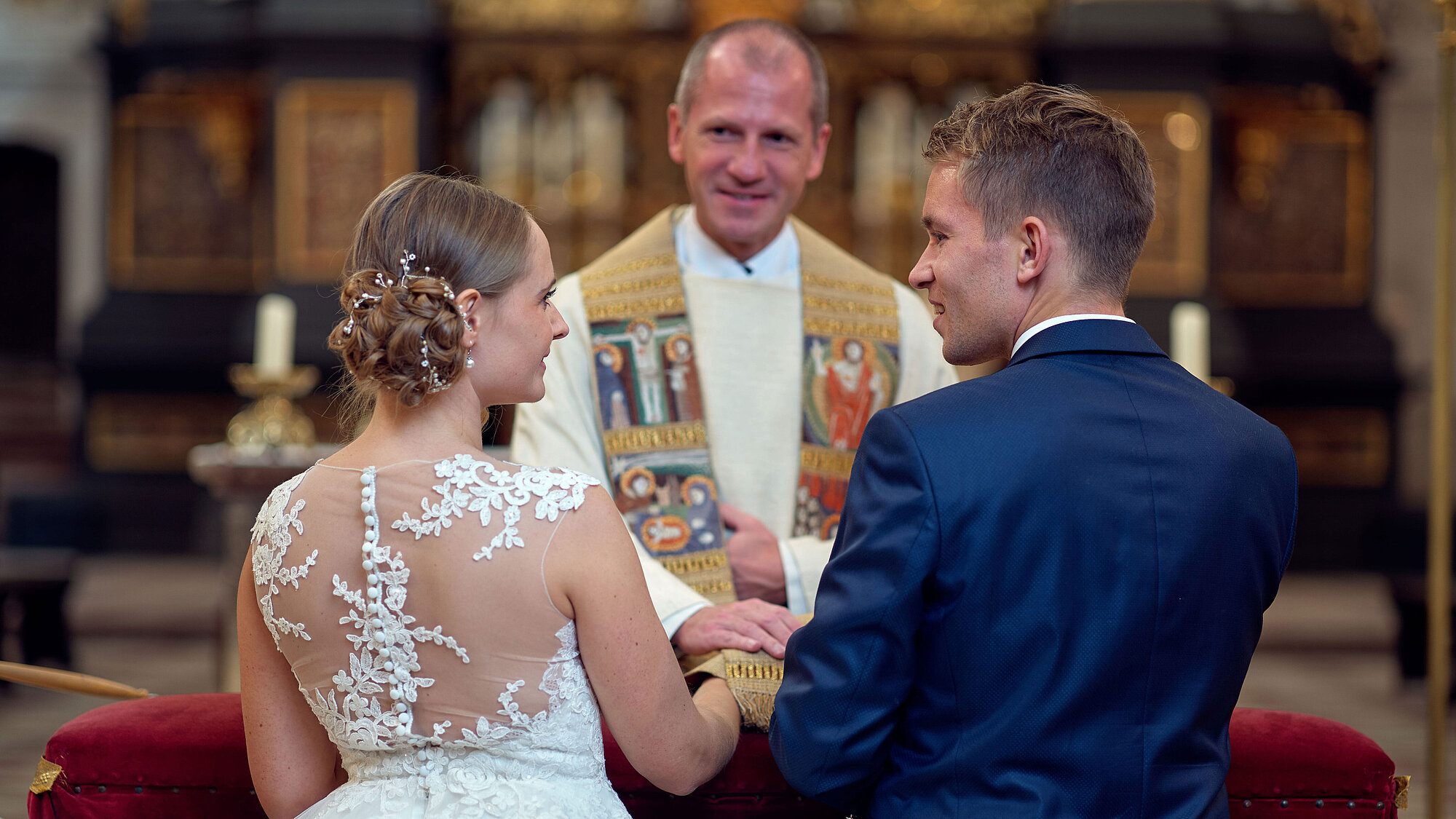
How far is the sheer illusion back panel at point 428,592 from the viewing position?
157 centimetres

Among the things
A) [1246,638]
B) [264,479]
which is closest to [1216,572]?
[1246,638]

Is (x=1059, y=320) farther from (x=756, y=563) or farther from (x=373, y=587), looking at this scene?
(x=756, y=563)

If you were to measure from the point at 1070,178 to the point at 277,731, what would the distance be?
1.25 meters

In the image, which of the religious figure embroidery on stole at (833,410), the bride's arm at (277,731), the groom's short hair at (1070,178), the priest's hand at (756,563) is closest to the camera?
the groom's short hair at (1070,178)

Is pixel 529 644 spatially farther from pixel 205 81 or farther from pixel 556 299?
pixel 205 81

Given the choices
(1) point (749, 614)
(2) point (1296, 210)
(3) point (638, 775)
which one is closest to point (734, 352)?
(1) point (749, 614)

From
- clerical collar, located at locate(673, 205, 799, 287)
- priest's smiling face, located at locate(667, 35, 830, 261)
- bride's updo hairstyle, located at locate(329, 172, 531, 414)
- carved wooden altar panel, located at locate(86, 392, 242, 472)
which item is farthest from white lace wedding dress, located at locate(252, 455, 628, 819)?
carved wooden altar panel, located at locate(86, 392, 242, 472)

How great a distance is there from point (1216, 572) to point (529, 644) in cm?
80

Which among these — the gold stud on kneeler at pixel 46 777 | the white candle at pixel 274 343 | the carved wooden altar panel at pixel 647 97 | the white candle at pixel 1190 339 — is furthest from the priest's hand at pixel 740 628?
the carved wooden altar panel at pixel 647 97

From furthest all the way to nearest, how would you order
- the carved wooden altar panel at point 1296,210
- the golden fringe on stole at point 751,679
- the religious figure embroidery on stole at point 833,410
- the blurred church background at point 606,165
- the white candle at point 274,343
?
the carved wooden altar panel at point 1296,210 < the blurred church background at point 606,165 < the white candle at point 274,343 < the religious figure embroidery on stole at point 833,410 < the golden fringe on stole at point 751,679

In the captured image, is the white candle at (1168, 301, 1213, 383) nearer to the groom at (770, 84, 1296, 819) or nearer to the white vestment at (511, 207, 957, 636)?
the white vestment at (511, 207, 957, 636)

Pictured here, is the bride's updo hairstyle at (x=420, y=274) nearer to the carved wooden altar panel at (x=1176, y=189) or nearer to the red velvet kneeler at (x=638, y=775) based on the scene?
the red velvet kneeler at (x=638, y=775)

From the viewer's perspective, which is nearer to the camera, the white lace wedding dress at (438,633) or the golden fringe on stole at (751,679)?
the white lace wedding dress at (438,633)

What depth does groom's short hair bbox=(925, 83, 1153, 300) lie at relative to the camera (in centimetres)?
159
